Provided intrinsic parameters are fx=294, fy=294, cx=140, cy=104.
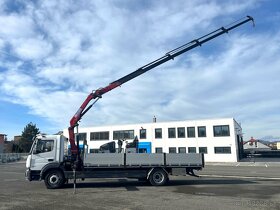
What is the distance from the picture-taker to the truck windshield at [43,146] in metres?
17.0

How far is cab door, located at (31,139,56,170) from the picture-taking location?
16.6 m

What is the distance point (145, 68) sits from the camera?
822 inches

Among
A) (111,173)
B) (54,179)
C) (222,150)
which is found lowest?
(54,179)

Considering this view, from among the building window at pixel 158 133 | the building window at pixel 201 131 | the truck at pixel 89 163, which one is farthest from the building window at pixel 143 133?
the truck at pixel 89 163

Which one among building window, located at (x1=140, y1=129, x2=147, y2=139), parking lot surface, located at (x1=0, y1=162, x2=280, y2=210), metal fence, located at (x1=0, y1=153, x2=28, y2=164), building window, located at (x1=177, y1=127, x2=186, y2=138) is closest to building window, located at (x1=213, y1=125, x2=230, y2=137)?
building window, located at (x1=177, y1=127, x2=186, y2=138)

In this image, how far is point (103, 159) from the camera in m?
17.2

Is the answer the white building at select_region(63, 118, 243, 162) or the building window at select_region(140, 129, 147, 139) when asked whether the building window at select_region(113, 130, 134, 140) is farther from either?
the building window at select_region(140, 129, 147, 139)

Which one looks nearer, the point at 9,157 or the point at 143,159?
the point at 143,159

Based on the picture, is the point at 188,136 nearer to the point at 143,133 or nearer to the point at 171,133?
the point at 171,133

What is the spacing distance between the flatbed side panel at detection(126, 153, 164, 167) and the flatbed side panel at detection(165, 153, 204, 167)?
1.66 ft

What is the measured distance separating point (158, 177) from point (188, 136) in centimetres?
3337

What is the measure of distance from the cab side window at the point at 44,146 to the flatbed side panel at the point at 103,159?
2.15 metres

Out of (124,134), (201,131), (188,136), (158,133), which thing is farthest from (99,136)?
(201,131)

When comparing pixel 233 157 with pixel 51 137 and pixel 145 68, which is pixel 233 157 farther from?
pixel 51 137
